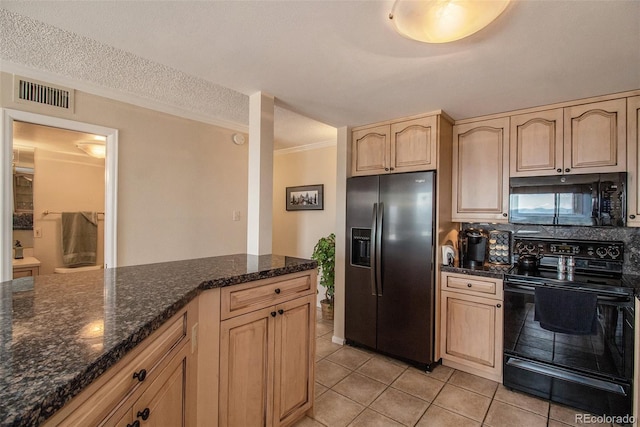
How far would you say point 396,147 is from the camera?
9.04 ft

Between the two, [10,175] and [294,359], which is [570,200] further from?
[10,175]

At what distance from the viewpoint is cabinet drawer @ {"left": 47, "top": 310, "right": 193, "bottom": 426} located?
0.61 m

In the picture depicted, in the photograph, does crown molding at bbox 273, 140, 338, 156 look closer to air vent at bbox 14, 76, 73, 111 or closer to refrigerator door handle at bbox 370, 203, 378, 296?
refrigerator door handle at bbox 370, 203, 378, 296

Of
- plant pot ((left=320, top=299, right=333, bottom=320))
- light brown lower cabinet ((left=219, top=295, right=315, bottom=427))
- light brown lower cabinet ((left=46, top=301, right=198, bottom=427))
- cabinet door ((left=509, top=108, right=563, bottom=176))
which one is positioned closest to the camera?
light brown lower cabinet ((left=46, top=301, right=198, bottom=427))

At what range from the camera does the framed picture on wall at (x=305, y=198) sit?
4102mm

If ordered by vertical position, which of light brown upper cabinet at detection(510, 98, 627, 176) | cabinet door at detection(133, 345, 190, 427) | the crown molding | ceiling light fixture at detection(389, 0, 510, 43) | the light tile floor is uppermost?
the crown molding

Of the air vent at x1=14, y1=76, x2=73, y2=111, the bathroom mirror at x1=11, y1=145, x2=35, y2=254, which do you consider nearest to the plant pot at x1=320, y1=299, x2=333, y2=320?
the air vent at x1=14, y1=76, x2=73, y2=111

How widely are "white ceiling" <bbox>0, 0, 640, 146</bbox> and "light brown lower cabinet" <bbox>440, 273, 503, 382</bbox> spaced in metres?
1.47

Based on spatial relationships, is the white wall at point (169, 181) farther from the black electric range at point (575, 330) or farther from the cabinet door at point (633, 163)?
the cabinet door at point (633, 163)

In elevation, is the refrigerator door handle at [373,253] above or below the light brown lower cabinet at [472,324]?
above

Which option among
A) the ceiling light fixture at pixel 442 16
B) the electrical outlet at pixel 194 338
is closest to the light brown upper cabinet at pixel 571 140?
the ceiling light fixture at pixel 442 16

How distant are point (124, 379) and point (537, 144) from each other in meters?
2.97

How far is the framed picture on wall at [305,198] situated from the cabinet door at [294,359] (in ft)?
7.76

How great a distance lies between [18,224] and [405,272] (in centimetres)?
421
